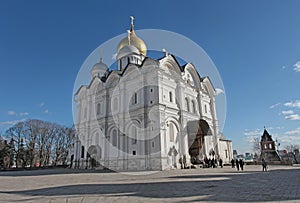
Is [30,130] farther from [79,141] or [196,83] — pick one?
[196,83]

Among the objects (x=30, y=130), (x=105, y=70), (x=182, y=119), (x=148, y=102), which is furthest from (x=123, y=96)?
(x=30, y=130)

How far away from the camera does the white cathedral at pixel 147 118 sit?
23627 mm

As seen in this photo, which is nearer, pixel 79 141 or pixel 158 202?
pixel 158 202

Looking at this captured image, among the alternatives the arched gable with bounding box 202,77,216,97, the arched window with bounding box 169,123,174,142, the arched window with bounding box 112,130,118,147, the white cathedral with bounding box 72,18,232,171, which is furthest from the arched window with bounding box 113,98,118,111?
the arched gable with bounding box 202,77,216,97

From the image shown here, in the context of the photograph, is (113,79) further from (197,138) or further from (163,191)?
(163,191)

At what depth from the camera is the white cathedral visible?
23.6 m

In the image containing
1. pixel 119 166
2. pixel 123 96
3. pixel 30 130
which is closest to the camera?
pixel 119 166

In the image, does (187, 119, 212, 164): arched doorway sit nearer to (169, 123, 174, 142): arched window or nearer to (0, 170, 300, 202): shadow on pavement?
(169, 123, 174, 142): arched window

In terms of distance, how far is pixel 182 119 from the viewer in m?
26.0

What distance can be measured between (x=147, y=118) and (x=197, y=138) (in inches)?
305

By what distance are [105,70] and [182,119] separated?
19304 millimetres

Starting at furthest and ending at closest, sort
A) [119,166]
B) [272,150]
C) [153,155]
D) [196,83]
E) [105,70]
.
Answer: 1. [272,150]
2. [105,70]
3. [196,83]
4. [119,166]
5. [153,155]

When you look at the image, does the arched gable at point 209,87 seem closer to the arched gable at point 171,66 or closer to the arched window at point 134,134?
the arched gable at point 171,66

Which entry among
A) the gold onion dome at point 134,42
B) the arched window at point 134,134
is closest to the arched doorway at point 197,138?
the arched window at point 134,134
